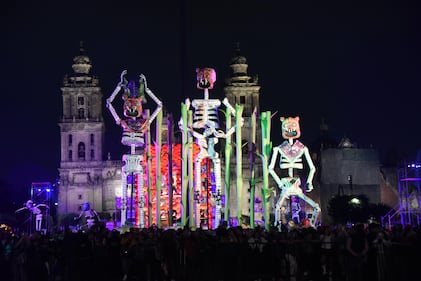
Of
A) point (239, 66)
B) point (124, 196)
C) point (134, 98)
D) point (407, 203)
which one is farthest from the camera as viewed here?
point (239, 66)

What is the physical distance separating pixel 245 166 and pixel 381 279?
63563 mm

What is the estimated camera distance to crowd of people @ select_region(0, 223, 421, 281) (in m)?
16.4

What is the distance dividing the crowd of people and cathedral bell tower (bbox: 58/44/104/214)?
6009 centimetres

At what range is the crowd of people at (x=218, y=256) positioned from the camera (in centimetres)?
1641

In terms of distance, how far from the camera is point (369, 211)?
55.6m

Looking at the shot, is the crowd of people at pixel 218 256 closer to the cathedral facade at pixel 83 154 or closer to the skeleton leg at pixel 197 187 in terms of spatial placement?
the skeleton leg at pixel 197 187

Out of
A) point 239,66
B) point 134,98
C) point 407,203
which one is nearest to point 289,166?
point 407,203

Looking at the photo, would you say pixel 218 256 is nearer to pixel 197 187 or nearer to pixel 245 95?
pixel 197 187

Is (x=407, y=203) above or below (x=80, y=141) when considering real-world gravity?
below

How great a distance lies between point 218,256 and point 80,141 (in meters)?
64.7

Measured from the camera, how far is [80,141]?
80.3 meters

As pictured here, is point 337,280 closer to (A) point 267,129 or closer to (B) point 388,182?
(A) point 267,129

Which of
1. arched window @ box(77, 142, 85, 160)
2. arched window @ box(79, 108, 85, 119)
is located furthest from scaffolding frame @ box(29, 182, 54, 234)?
arched window @ box(79, 108, 85, 119)

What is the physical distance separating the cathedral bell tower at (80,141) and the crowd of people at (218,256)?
6009cm
